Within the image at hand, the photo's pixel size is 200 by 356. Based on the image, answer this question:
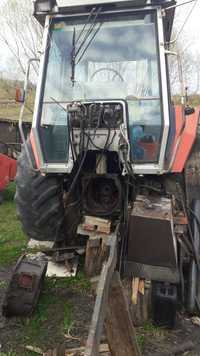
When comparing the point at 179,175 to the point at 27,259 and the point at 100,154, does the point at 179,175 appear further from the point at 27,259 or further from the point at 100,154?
the point at 27,259

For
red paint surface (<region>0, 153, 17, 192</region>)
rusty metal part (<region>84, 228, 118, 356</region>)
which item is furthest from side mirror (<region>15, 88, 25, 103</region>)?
red paint surface (<region>0, 153, 17, 192</region>)

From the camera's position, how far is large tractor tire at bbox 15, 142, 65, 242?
4023 millimetres

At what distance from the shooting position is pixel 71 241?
431 cm

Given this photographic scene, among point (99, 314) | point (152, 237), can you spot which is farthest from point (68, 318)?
point (99, 314)

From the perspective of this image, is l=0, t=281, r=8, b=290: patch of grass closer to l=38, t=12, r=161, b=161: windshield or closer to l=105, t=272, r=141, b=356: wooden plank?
l=38, t=12, r=161, b=161: windshield

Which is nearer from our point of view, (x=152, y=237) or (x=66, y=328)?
(x=66, y=328)

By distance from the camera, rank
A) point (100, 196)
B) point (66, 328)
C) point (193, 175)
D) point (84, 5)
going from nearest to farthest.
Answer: point (66, 328)
point (84, 5)
point (100, 196)
point (193, 175)

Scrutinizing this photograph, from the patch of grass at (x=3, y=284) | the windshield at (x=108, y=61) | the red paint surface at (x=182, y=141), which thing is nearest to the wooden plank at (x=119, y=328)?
the red paint surface at (x=182, y=141)

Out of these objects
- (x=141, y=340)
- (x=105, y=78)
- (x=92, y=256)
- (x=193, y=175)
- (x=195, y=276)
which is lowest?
(x=141, y=340)

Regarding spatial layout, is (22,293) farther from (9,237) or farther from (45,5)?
(45,5)

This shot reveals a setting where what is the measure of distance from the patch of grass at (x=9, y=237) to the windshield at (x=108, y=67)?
5.56ft

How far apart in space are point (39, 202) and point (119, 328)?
2.25 meters

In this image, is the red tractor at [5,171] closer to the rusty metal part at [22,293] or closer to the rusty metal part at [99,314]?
the rusty metal part at [22,293]

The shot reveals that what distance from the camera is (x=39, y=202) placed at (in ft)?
13.3
